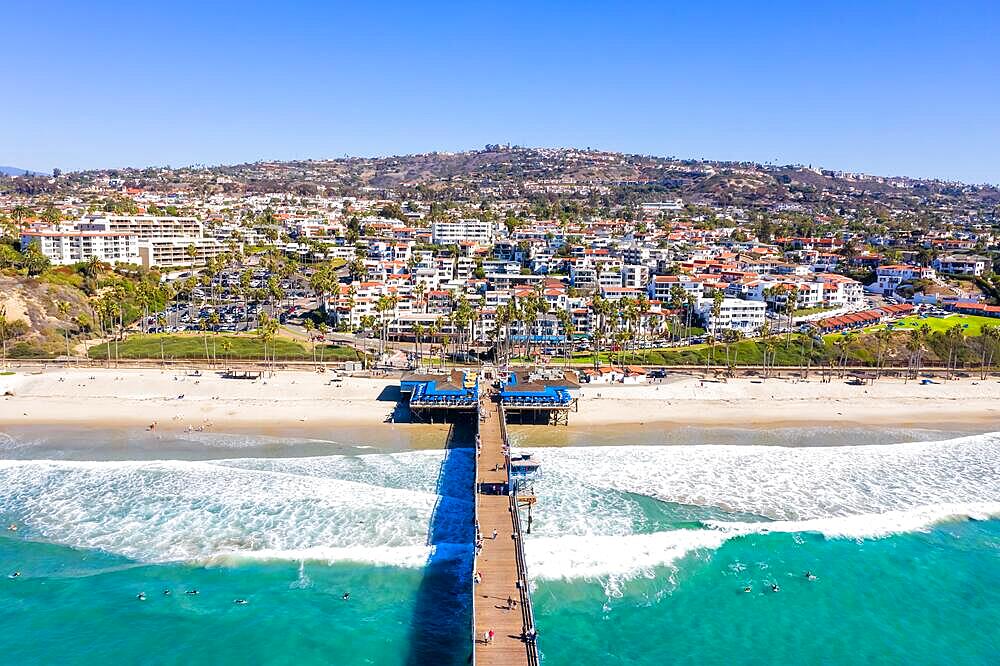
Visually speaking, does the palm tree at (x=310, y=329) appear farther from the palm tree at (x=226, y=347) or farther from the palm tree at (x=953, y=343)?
the palm tree at (x=953, y=343)

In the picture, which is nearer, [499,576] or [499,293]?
[499,576]

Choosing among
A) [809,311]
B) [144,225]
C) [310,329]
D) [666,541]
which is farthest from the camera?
[144,225]

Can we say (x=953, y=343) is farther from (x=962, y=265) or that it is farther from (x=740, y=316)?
(x=962, y=265)

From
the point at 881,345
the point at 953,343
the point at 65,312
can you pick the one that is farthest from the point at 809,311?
the point at 65,312

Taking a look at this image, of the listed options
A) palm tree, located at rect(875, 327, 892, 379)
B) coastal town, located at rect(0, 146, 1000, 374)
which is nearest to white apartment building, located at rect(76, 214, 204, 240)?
coastal town, located at rect(0, 146, 1000, 374)

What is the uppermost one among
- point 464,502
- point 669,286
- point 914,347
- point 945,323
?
point 669,286

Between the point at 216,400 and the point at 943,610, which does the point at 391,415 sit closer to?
the point at 216,400

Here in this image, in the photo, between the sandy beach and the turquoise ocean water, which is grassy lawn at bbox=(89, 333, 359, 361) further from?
the turquoise ocean water
